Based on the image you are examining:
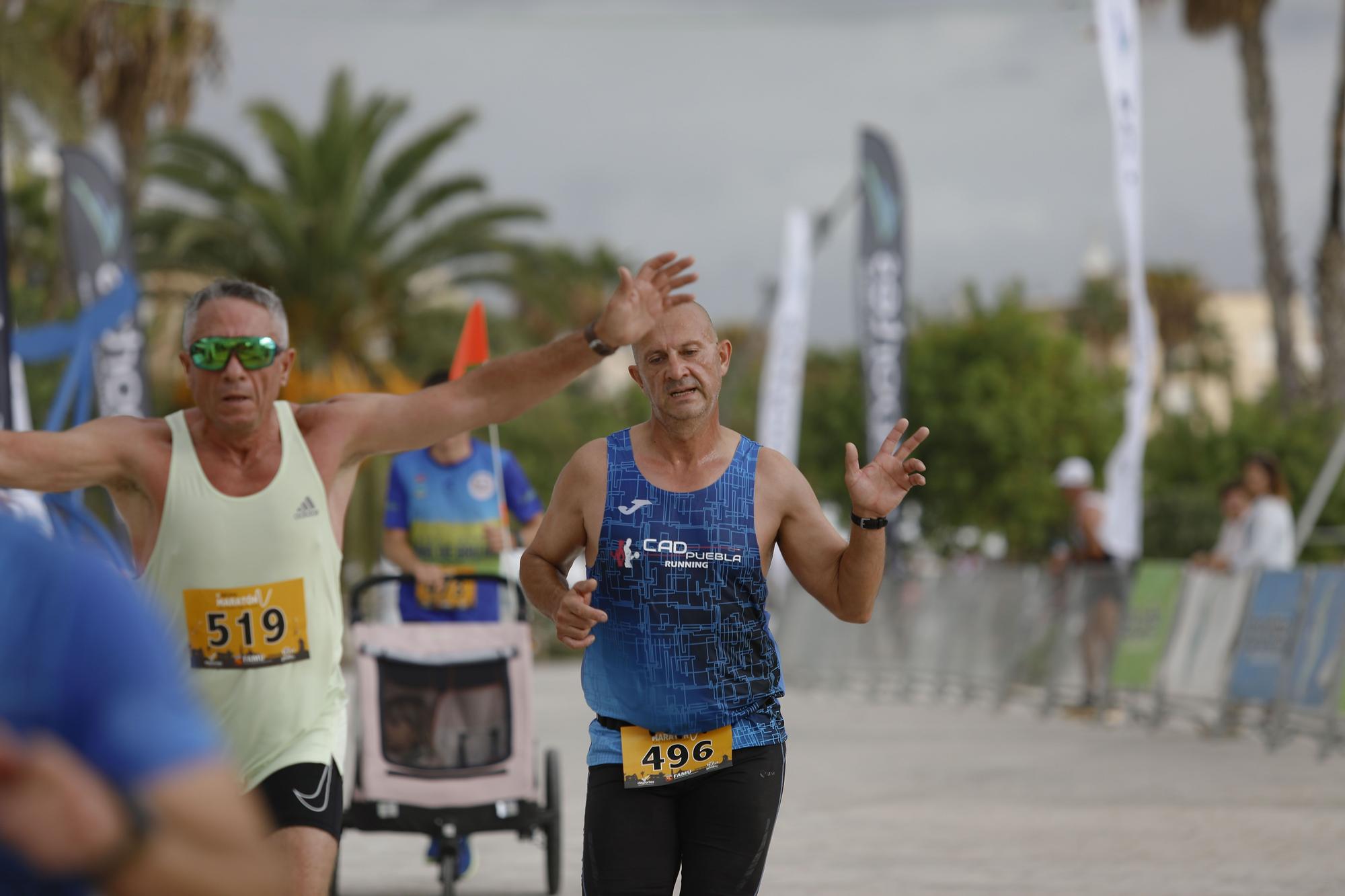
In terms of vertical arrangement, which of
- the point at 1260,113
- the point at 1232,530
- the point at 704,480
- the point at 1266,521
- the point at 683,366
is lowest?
the point at 1232,530

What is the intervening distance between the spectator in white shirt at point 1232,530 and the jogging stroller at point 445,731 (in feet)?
26.6

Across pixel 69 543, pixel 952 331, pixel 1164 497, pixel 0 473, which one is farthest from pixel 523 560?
pixel 952 331

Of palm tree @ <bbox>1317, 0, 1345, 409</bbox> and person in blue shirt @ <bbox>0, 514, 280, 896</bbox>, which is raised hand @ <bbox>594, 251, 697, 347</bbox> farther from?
palm tree @ <bbox>1317, 0, 1345, 409</bbox>

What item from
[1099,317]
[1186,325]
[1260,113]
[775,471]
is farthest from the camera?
[1099,317]

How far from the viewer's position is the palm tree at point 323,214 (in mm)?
26625

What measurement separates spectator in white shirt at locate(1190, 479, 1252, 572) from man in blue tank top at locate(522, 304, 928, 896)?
34.0ft

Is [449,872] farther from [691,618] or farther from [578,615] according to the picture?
[578,615]

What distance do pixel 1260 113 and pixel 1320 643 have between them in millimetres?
19999

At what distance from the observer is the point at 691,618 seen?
168 inches

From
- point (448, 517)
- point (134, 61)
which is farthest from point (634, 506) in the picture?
point (134, 61)

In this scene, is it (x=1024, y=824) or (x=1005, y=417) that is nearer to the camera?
(x=1024, y=824)

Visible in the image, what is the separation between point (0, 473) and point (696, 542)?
151cm

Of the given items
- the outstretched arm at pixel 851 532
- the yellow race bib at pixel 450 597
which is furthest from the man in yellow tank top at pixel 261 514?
the yellow race bib at pixel 450 597

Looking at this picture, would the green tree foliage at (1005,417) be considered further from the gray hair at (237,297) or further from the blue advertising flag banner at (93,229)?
the gray hair at (237,297)
